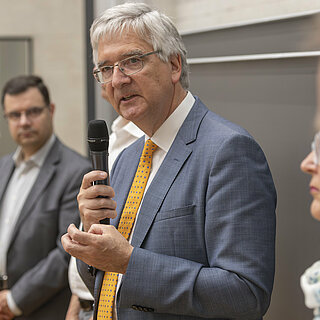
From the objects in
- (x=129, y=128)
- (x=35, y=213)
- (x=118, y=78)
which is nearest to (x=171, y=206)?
(x=118, y=78)

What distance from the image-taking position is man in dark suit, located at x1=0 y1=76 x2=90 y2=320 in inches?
134

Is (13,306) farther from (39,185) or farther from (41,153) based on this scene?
(41,153)

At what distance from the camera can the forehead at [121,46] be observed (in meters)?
1.92

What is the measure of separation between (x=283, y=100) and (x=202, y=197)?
2.41ft

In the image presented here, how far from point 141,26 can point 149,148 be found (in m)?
0.42

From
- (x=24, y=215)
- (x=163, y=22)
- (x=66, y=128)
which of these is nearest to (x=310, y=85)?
(x=163, y=22)

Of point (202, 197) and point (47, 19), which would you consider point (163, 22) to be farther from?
point (47, 19)

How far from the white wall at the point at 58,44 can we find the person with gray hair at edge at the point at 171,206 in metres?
4.05

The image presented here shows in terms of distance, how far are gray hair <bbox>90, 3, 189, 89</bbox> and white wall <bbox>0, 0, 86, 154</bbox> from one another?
159 inches

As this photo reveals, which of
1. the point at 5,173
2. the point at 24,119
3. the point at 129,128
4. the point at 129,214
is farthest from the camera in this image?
the point at 5,173

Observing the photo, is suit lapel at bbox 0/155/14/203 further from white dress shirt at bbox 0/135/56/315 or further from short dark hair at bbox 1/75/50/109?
short dark hair at bbox 1/75/50/109

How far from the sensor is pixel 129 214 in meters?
2.01

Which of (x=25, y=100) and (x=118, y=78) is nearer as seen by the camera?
(x=118, y=78)

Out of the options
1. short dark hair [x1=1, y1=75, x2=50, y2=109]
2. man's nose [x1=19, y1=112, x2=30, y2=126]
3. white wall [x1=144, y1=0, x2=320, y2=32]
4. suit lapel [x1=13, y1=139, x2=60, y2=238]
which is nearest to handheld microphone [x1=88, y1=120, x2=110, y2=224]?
white wall [x1=144, y1=0, x2=320, y2=32]
